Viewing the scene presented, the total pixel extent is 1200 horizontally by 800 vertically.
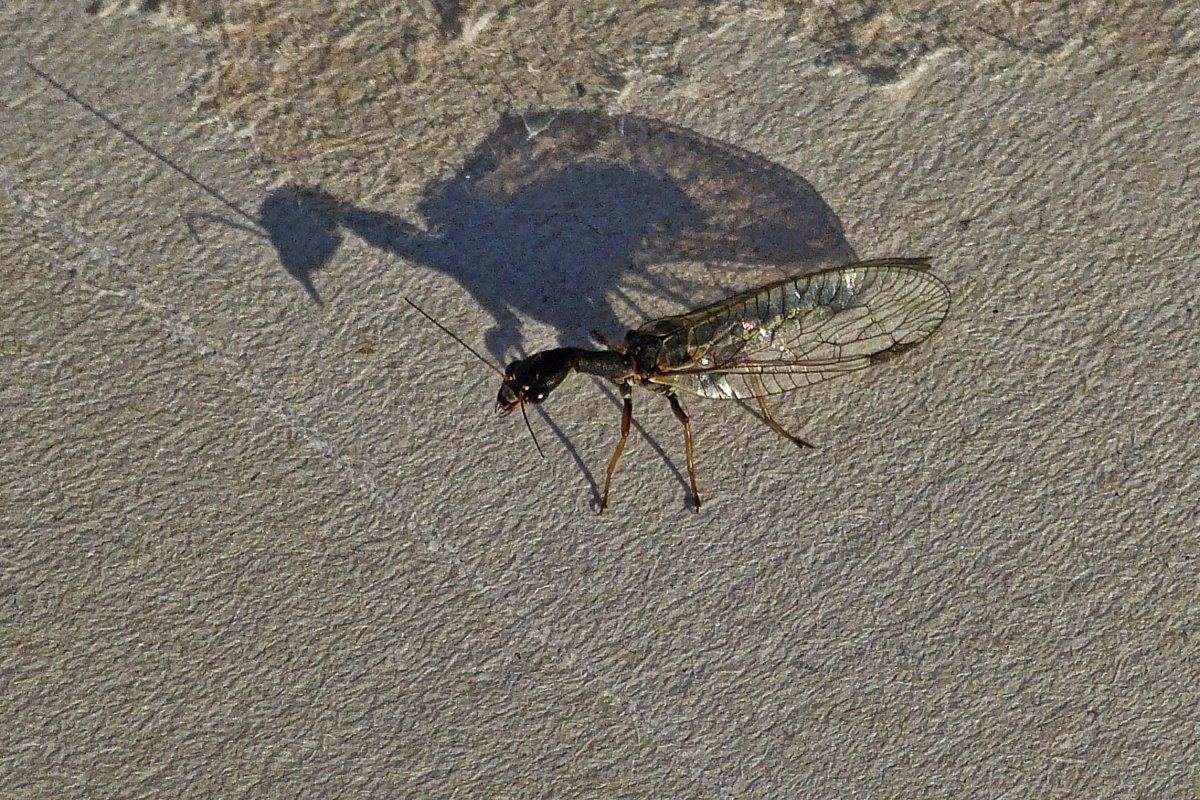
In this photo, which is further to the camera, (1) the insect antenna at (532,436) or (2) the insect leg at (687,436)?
(1) the insect antenna at (532,436)

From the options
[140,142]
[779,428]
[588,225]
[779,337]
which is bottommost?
[779,428]

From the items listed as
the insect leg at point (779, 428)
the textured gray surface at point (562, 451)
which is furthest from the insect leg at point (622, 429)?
the insect leg at point (779, 428)

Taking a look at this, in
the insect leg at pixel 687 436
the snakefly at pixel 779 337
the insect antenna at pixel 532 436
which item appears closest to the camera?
the snakefly at pixel 779 337

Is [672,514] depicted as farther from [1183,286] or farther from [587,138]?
[1183,286]

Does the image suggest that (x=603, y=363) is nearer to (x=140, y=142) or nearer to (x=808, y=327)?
(x=808, y=327)

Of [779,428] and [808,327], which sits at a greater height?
[808,327]

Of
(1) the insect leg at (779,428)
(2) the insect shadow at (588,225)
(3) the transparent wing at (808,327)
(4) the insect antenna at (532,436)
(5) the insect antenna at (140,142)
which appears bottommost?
(1) the insect leg at (779,428)

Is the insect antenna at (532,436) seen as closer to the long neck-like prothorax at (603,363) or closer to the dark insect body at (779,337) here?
→ the dark insect body at (779,337)

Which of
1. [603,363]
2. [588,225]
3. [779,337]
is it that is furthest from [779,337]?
[588,225]
